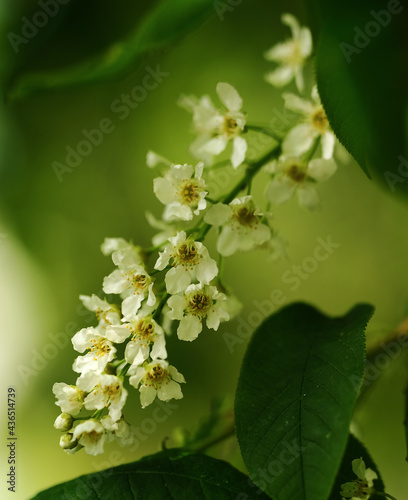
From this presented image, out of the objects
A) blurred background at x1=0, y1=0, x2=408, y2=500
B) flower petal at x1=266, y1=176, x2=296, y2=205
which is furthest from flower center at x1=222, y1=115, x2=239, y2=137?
blurred background at x1=0, y1=0, x2=408, y2=500

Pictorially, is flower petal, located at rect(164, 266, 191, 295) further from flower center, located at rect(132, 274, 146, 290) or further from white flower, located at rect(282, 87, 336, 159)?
white flower, located at rect(282, 87, 336, 159)

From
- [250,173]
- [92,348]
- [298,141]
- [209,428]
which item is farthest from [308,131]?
[209,428]

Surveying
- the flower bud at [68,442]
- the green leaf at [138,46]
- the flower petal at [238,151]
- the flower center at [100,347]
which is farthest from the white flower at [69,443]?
the green leaf at [138,46]

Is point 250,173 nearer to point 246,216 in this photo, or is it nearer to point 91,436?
point 246,216

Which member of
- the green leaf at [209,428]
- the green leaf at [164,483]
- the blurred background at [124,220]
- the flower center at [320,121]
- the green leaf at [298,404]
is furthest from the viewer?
the blurred background at [124,220]

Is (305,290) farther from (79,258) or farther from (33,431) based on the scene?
(33,431)

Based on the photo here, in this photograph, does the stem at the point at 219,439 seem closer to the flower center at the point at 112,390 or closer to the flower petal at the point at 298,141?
the flower center at the point at 112,390

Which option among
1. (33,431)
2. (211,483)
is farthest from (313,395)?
(33,431)
